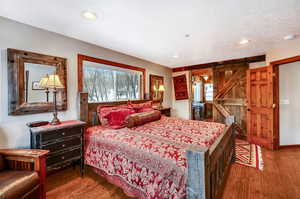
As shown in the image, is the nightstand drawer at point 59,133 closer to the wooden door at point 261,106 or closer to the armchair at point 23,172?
the armchair at point 23,172

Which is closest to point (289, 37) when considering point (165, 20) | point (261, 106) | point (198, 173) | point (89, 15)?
point (261, 106)

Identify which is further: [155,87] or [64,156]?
[155,87]

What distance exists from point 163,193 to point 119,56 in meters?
3.04

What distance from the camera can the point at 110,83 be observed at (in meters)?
3.30

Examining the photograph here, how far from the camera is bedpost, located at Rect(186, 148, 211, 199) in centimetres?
108

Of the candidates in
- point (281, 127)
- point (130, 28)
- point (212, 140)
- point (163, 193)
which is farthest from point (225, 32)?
point (281, 127)

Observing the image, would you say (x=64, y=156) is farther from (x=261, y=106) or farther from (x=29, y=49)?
(x=261, y=106)

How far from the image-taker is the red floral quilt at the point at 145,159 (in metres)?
1.28

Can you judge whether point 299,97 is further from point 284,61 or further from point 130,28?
point 130,28

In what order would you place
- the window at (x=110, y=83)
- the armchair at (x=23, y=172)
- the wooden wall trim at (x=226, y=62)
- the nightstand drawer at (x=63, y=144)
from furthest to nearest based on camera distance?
the wooden wall trim at (x=226, y=62), the window at (x=110, y=83), the nightstand drawer at (x=63, y=144), the armchair at (x=23, y=172)

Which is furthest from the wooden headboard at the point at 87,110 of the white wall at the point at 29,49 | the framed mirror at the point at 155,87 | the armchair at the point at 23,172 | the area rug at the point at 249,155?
the area rug at the point at 249,155

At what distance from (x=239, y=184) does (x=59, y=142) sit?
109 inches

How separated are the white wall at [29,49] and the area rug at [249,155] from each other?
346 centimetres

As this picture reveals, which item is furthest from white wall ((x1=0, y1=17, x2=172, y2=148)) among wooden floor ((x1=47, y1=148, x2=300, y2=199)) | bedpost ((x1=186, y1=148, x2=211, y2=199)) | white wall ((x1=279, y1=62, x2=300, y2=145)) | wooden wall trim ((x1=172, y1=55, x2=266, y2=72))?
white wall ((x1=279, y1=62, x2=300, y2=145))
